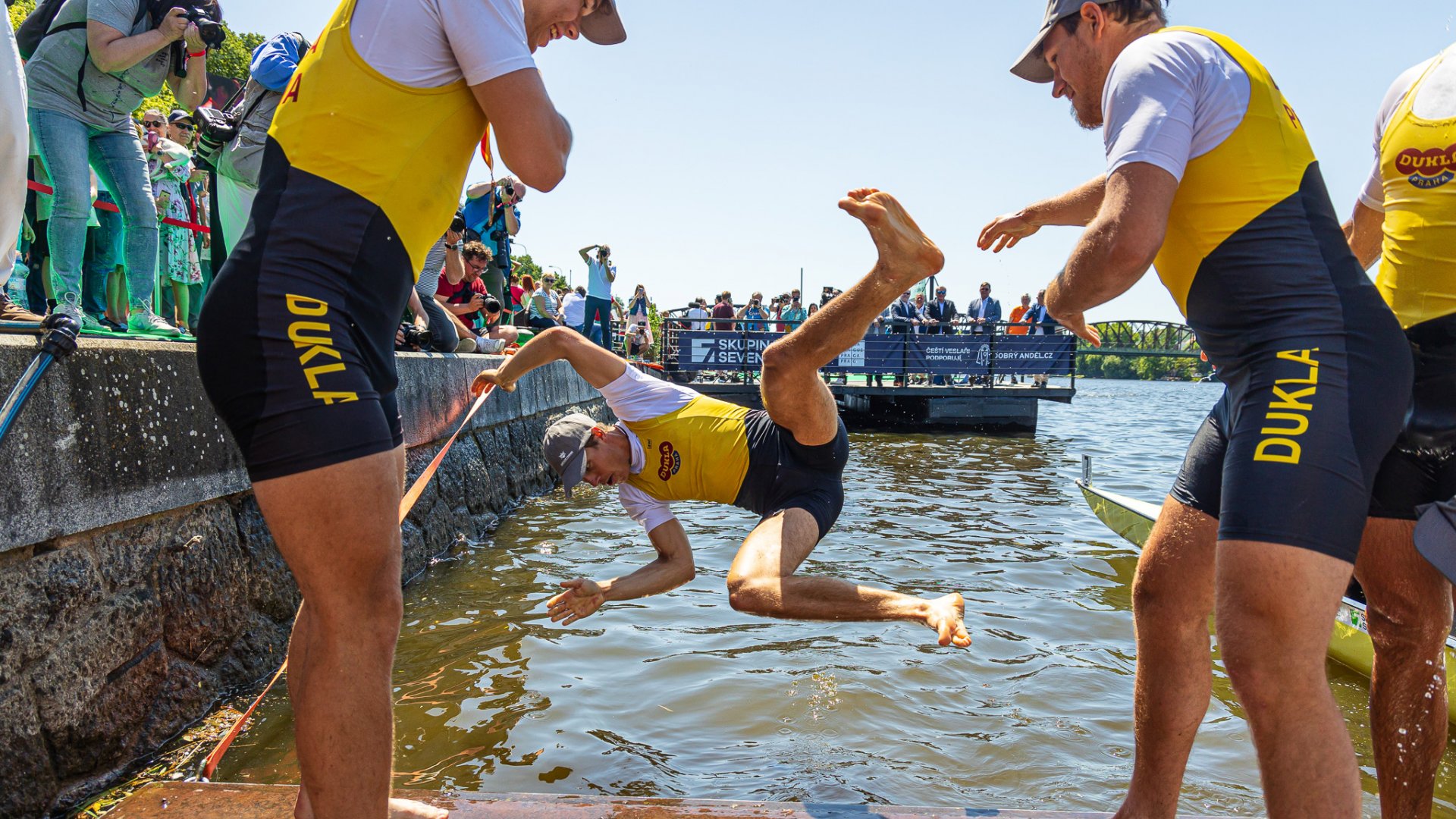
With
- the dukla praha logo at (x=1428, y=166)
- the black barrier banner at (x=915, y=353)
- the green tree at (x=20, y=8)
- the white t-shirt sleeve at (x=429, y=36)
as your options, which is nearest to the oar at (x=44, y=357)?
the white t-shirt sleeve at (x=429, y=36)

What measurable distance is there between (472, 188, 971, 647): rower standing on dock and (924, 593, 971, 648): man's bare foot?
0.02 m

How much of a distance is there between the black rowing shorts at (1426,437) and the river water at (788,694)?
5.09 feet

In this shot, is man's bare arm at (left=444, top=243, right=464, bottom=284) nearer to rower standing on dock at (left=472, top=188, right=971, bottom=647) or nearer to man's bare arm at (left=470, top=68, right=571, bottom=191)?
rower standing on dock at (left=472, top=188, right=971, bottom=647)

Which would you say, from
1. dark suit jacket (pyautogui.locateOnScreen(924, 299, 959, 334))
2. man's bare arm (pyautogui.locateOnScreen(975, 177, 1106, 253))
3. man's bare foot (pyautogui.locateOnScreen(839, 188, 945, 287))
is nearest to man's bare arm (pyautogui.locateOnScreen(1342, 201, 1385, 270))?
man's bare arm (pyautogui.locateOnScreen(975, 177, 1106, 253))

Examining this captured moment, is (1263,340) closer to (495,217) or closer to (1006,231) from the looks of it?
(1006,231)

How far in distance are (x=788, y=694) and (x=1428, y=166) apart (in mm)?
3121

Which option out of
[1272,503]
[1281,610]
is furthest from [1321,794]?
[1272,503]

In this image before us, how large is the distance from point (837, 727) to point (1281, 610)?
98.6 inches

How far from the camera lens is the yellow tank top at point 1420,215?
221cm

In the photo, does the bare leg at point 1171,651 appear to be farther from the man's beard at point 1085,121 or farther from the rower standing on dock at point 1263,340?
the man's beard at point 1085,121

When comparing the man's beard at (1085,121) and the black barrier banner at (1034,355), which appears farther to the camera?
the black barrier banner at (1034,355)

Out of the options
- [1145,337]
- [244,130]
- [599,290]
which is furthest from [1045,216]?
[1145,337]

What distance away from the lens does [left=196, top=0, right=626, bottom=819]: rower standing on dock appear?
164 cm

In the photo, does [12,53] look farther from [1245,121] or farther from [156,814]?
[1245,121]
